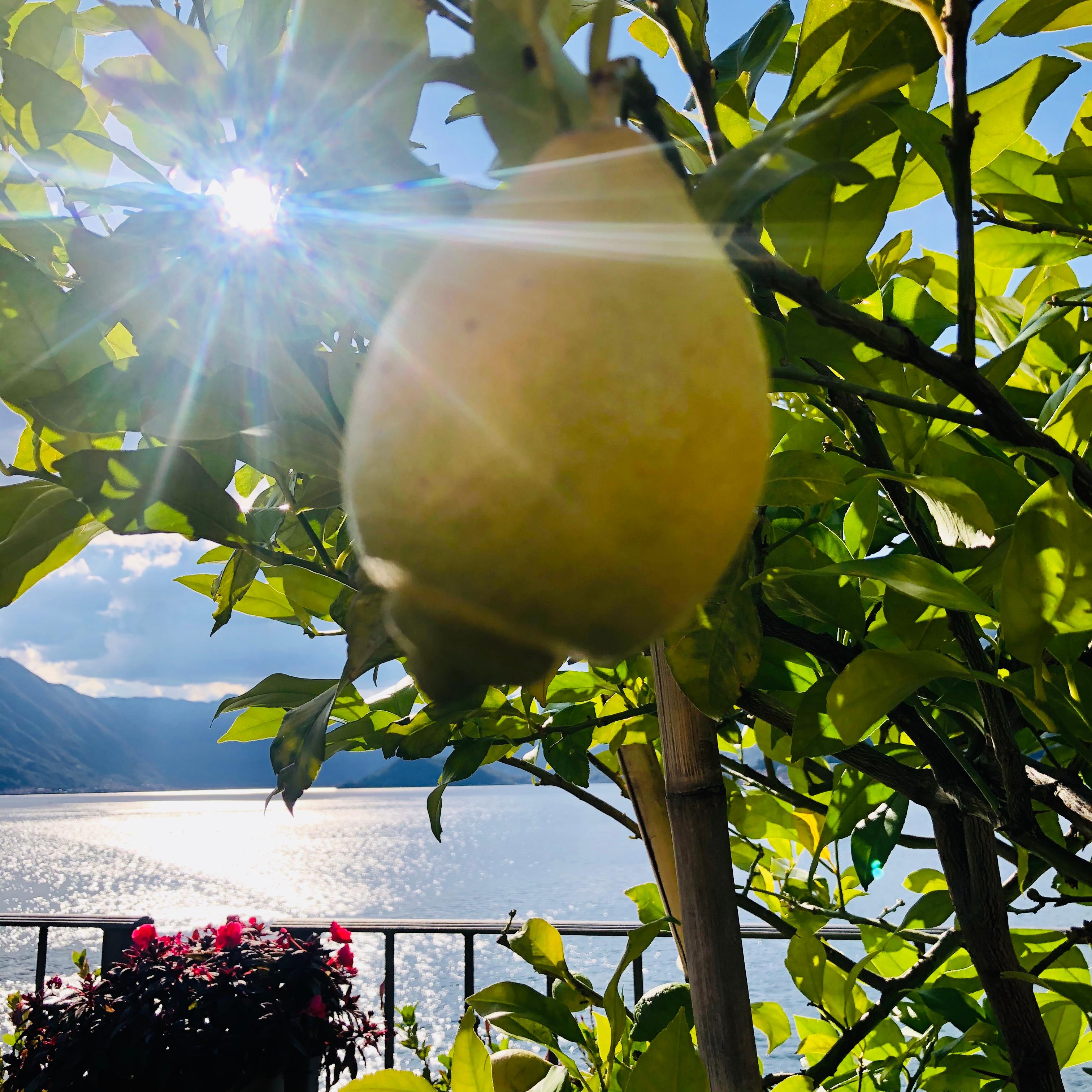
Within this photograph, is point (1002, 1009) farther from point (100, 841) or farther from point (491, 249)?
point (100, 841)

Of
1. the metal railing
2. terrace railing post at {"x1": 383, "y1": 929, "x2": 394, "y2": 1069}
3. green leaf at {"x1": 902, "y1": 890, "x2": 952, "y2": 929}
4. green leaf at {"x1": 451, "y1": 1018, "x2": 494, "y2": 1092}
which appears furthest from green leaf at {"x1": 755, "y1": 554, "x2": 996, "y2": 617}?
terrace railing post at {"x1": 383, "y1": 929, "x2": 394, "y2": 1069}

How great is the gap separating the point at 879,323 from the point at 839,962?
29.5 inches

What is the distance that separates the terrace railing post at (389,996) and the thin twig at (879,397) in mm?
2283

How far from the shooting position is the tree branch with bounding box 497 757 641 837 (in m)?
0.64

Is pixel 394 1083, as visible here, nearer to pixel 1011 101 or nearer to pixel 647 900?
pixel 647 900

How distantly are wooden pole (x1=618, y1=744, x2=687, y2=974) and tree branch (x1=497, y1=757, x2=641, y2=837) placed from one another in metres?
0.04

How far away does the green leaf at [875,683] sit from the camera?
0.92 ft

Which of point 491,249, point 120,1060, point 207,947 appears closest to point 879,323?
point 491,249

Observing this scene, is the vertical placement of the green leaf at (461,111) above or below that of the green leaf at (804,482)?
above

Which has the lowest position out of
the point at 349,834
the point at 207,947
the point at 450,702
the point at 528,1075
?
the point at 528,1075

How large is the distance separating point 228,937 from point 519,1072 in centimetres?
193

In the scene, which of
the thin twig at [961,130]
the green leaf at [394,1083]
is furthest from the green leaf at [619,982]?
the thin twig at [961,130]

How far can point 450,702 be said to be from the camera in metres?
0.17

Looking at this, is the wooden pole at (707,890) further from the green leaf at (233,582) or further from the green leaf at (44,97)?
the green leaf at (44,97)
